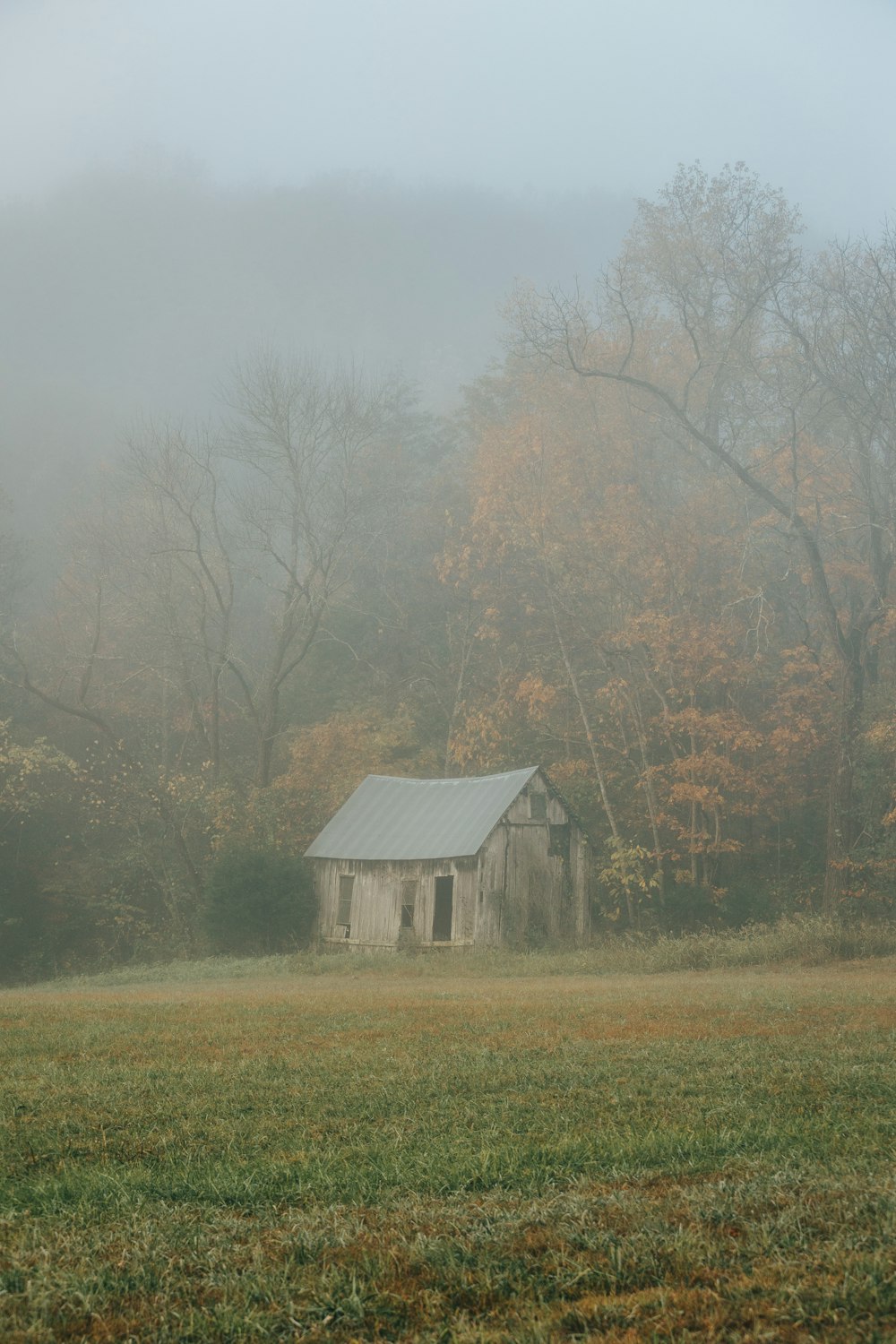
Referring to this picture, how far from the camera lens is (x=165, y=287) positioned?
413 ft

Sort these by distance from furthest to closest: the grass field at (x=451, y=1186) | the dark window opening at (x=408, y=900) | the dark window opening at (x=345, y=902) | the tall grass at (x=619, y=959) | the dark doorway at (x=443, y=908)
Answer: the dark window opening at (x=345, y=902) → the dark window opening at (x=408, y=900) → the dark doorway at (x=443, y=908) → the tall grass at (x=619, y=959) → the grass field at (x=451, y=1186)

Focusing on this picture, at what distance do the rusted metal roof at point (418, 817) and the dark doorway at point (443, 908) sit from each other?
80 centimetres

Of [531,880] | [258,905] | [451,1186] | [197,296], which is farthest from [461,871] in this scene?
[197,296]

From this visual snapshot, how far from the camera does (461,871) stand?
30141mm

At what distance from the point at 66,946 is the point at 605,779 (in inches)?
714

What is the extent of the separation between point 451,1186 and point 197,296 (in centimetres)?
A: 13107

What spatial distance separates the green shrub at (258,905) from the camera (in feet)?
107

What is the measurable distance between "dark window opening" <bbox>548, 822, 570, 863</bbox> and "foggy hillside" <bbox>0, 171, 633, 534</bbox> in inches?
1232

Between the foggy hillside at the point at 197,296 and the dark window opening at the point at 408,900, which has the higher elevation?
the foggy hillside at the point at 197,296

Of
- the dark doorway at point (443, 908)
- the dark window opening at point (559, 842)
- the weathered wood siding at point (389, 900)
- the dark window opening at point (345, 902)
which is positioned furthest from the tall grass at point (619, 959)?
the dark window opening at point (345, 902)

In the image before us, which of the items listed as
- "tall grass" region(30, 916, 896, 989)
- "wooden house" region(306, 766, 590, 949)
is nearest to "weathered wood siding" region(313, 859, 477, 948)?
"wooden house" region(306, 766, 590, 949)

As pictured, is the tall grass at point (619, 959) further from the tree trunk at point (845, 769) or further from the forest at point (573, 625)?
the forest at point (573, 625)

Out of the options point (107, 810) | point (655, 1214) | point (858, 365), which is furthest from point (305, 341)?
point (655, 1214)

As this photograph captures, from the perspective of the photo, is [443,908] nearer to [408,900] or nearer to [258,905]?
[408,900]
